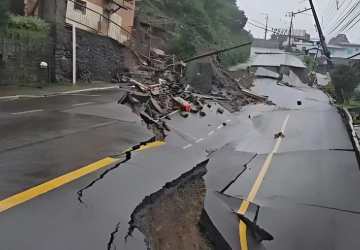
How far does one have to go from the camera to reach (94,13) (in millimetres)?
31688

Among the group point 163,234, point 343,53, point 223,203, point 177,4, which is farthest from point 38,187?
point 343,53

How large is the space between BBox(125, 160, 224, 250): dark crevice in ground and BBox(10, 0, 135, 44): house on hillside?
62.6ft

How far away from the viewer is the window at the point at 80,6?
28669 mm

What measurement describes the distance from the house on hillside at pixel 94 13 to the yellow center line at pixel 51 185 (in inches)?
745

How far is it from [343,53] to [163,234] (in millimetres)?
99563

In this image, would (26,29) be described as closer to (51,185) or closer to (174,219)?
(51,185)

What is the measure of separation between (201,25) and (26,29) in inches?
1332

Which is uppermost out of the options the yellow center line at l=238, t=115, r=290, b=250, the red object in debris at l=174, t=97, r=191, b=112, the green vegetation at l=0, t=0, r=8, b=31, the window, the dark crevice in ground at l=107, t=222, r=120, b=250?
the window

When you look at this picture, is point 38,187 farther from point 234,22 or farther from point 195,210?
point 234,22

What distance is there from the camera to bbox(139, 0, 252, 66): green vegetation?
41.6m

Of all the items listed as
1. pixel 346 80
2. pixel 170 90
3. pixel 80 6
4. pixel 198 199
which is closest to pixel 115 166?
pixel 198 199

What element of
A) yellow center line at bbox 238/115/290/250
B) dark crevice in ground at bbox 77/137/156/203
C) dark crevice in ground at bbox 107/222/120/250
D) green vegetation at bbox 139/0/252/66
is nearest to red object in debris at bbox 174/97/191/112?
yellow center line at bbox 238/115/290/250

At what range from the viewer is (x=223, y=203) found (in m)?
9.10

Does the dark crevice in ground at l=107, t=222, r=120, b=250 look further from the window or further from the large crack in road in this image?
the window
